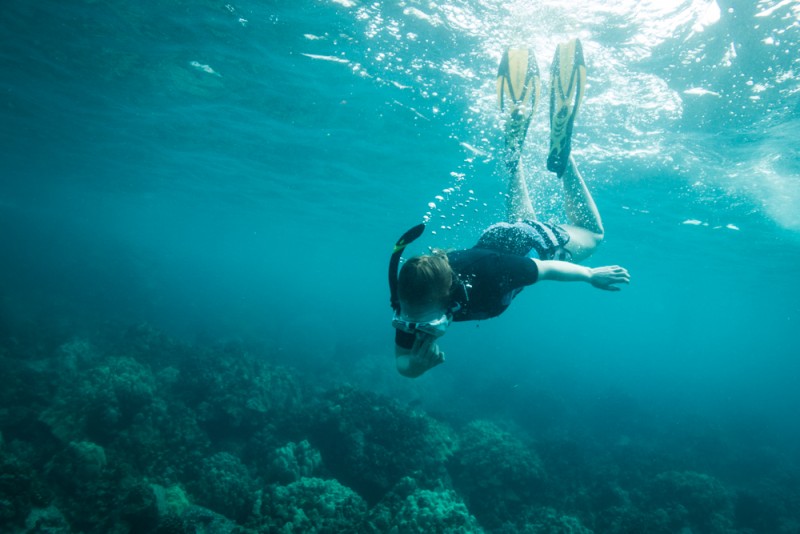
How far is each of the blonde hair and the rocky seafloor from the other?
5.18m

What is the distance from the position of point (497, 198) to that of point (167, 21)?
17.3m

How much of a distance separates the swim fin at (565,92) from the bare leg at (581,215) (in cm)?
37

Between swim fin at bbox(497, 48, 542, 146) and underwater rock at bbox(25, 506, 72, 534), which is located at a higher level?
swim fin at bbox(497, 48, 542, 146)

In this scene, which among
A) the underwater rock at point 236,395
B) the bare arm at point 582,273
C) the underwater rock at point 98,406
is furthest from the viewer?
the underwater rock at point 236,395

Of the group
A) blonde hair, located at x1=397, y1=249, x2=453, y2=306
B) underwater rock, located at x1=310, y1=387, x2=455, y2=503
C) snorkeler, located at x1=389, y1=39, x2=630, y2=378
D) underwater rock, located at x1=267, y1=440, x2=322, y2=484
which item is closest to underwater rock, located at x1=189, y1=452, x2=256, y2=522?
underwater rock, located at x1=267, y1=440, x2=322, y2=484

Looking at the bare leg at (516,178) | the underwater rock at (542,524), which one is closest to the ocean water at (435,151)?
the underwater rock at (542,524)

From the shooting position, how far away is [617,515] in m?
11.2

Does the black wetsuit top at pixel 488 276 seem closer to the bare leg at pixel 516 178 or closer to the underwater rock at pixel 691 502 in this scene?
the bare leg at pixel 516 178

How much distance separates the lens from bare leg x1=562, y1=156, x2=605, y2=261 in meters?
6.06

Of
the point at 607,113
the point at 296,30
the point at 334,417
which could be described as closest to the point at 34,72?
the point at 296,30

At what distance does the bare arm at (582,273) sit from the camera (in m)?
4.29

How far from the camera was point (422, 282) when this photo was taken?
328 centimetres

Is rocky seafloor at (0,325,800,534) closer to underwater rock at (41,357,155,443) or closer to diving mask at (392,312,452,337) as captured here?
underwater rock at (41,357,155,443)

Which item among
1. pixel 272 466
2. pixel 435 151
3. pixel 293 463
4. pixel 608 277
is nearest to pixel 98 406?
pixel 272 466
